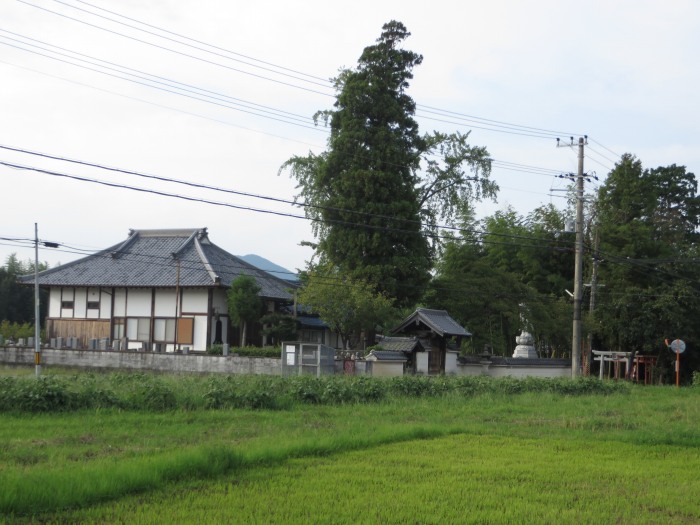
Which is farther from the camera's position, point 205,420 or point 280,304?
point 280,304

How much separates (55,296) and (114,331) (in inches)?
179

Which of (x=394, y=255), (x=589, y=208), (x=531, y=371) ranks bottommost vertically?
(x=531, y=371)

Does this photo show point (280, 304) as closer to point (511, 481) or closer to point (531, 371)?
point (531, 371)

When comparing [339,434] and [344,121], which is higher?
[344,121]

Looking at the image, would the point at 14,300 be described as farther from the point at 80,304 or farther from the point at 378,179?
the point at 378,179

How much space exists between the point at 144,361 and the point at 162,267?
7725 mm

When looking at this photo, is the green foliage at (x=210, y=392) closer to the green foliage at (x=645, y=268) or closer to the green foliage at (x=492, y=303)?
the green foliage at (x=492, y=303)

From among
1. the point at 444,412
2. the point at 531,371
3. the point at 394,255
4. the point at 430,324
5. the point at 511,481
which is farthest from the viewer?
the point at 394,255

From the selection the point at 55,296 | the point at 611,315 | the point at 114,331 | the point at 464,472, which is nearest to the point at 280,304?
the point at 114,331

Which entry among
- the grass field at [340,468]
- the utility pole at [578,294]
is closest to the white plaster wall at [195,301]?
the utility pole at [578,294]

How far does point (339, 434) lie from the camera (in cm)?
1359

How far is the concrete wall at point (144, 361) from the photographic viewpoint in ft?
105

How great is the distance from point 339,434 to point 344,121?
25.2m

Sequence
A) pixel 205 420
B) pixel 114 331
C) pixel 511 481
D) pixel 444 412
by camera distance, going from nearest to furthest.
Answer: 1. pixel 511 481
2. pixel 205 420
3. pixel 444 412
4. pixel 114 331
